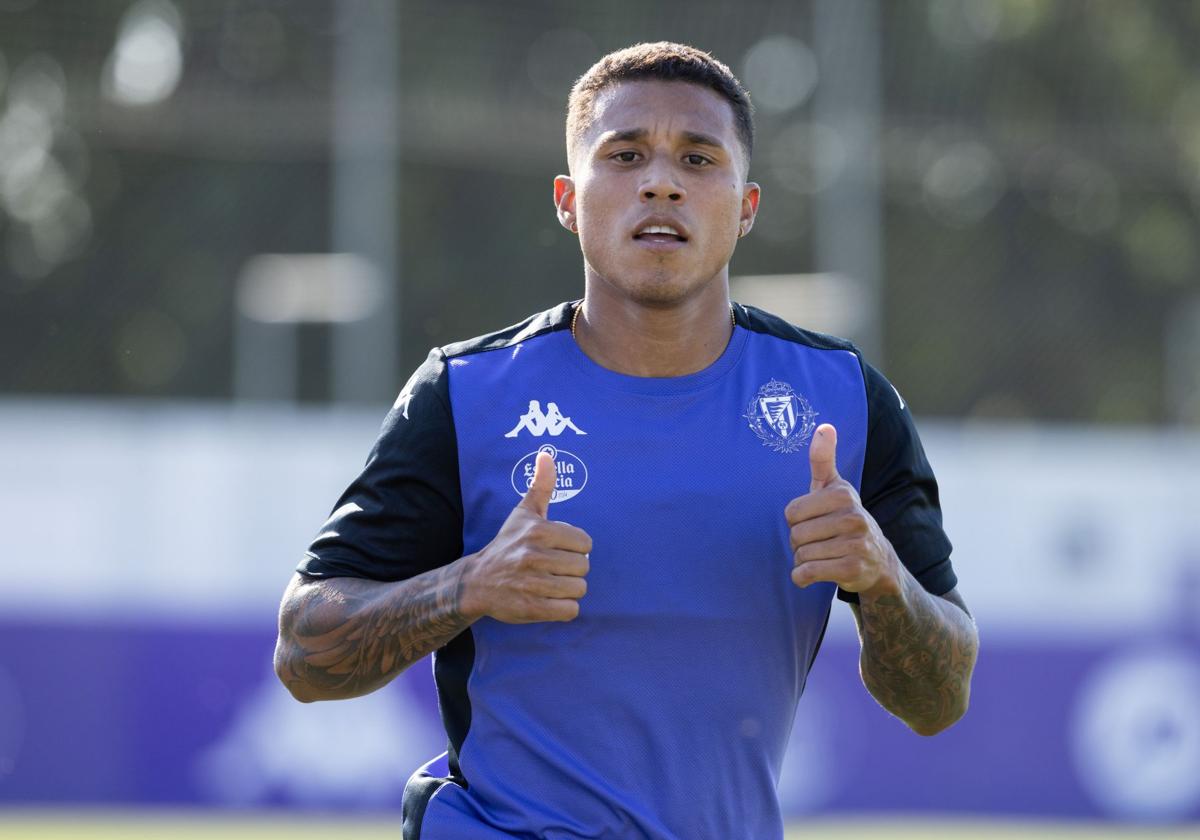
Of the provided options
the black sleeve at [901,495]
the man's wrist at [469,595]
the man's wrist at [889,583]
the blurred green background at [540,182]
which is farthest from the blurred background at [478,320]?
the man's wrist at [889,583]

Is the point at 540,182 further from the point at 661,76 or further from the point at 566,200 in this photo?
the point at 661,76

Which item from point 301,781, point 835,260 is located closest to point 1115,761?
point 835,260

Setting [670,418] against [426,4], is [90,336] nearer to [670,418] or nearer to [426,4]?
[426,4]

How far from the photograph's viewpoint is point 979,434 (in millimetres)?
13766

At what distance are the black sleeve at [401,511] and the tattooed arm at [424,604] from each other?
0.06 m

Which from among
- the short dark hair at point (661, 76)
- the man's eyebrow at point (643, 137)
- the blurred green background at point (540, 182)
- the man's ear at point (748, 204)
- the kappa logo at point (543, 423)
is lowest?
the kappa logo at point (543, 423)

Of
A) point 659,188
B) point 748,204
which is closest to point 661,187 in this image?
point 659,188

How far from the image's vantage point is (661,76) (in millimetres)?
3951

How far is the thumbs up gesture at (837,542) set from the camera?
10.8 ft

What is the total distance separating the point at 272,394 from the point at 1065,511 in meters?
6.47

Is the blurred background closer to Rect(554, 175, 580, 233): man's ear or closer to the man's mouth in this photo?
Rect(554, 175, 580, 233): man's ear

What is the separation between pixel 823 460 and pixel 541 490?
0.54 m

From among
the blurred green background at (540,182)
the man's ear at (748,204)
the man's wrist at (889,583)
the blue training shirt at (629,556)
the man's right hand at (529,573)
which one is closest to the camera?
the man's right hand at (529,573)

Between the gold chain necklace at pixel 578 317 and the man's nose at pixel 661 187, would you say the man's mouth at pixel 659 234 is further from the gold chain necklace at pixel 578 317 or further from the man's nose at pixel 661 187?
the gold chain necklace at pixel 578 317
